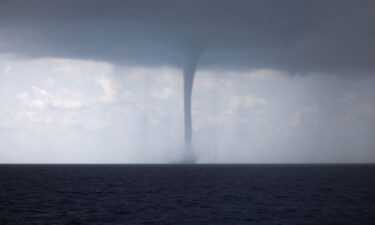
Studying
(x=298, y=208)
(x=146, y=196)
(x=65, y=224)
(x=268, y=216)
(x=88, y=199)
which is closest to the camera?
(x=65, y=224)

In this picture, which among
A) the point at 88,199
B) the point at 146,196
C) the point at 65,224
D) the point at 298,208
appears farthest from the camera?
the point at 146,196

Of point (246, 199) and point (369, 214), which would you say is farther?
point (246, 199)

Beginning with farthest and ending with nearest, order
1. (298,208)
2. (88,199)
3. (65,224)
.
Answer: (88,199)
(298,208)
(65,224)

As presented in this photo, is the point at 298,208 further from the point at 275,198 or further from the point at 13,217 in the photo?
the point at 13,217

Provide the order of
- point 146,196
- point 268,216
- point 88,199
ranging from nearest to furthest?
1. point 268,216
2. point 88,199
3. point 146,196

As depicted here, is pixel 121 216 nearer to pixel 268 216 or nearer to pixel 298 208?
pixel 268 216

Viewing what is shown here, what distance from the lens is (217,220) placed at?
172 feet

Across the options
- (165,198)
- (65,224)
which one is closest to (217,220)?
(65,224)

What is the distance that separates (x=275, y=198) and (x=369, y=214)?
20.4 m

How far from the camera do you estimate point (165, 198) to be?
255 ft

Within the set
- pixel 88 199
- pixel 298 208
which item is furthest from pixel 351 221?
pixel 88 199

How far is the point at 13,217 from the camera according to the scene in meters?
53.5

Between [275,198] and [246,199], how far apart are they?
4.57m

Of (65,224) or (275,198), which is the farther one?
(275,198)
